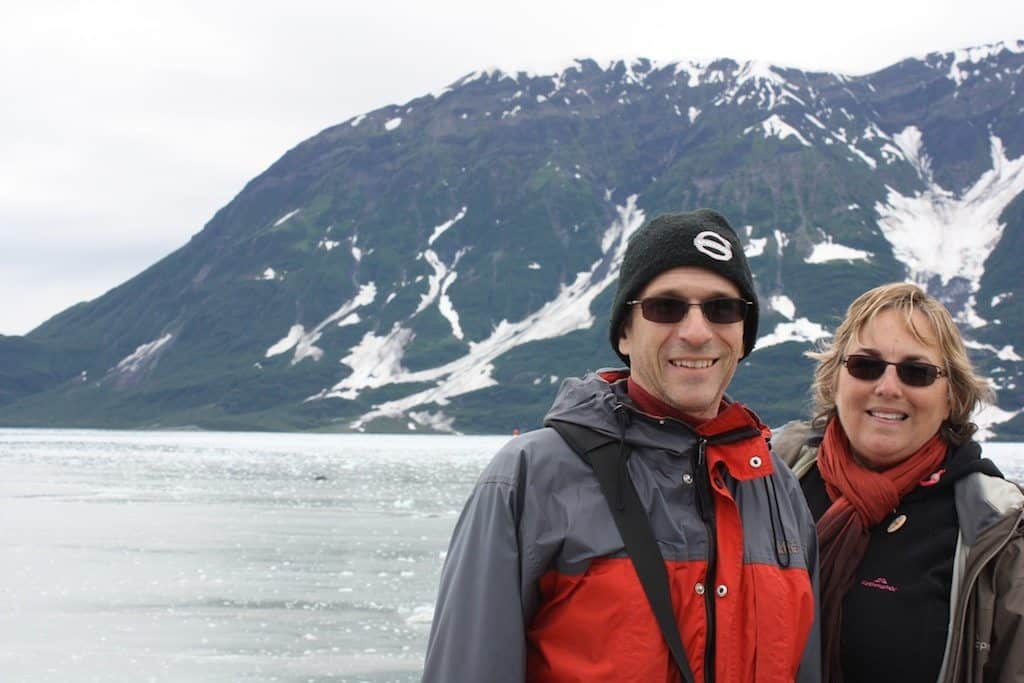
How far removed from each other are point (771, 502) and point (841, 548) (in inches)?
36.8

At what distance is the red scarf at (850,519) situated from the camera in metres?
4.70

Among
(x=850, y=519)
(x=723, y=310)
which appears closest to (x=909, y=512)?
(x=850, y=519)

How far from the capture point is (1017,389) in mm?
194125

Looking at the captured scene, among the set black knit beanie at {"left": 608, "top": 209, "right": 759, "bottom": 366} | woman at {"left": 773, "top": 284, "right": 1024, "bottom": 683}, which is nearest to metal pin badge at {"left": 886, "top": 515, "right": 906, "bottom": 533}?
woman at {"left": 773, "top": 284, "right": 1024, "bottom": 683}

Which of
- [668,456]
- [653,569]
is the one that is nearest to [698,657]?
[653,569]

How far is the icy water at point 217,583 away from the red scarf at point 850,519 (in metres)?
10.6

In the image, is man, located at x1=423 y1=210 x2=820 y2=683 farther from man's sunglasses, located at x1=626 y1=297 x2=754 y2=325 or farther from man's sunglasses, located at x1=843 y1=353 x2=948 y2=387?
man's sunglasses, located at x1=843 y1=353 x2=948 y2=387

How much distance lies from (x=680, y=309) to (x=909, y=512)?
153 centimetres

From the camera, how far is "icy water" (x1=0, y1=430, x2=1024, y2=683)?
15.6 meters

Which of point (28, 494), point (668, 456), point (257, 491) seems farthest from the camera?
point (257, 491)

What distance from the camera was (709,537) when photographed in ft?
12.0

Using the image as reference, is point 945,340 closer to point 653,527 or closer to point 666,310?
point 666,310

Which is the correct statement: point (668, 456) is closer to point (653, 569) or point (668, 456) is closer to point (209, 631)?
point (653, 569)

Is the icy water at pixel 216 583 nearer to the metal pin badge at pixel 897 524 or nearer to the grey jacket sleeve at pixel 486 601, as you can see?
the metal pin badge at pixel 897 524
